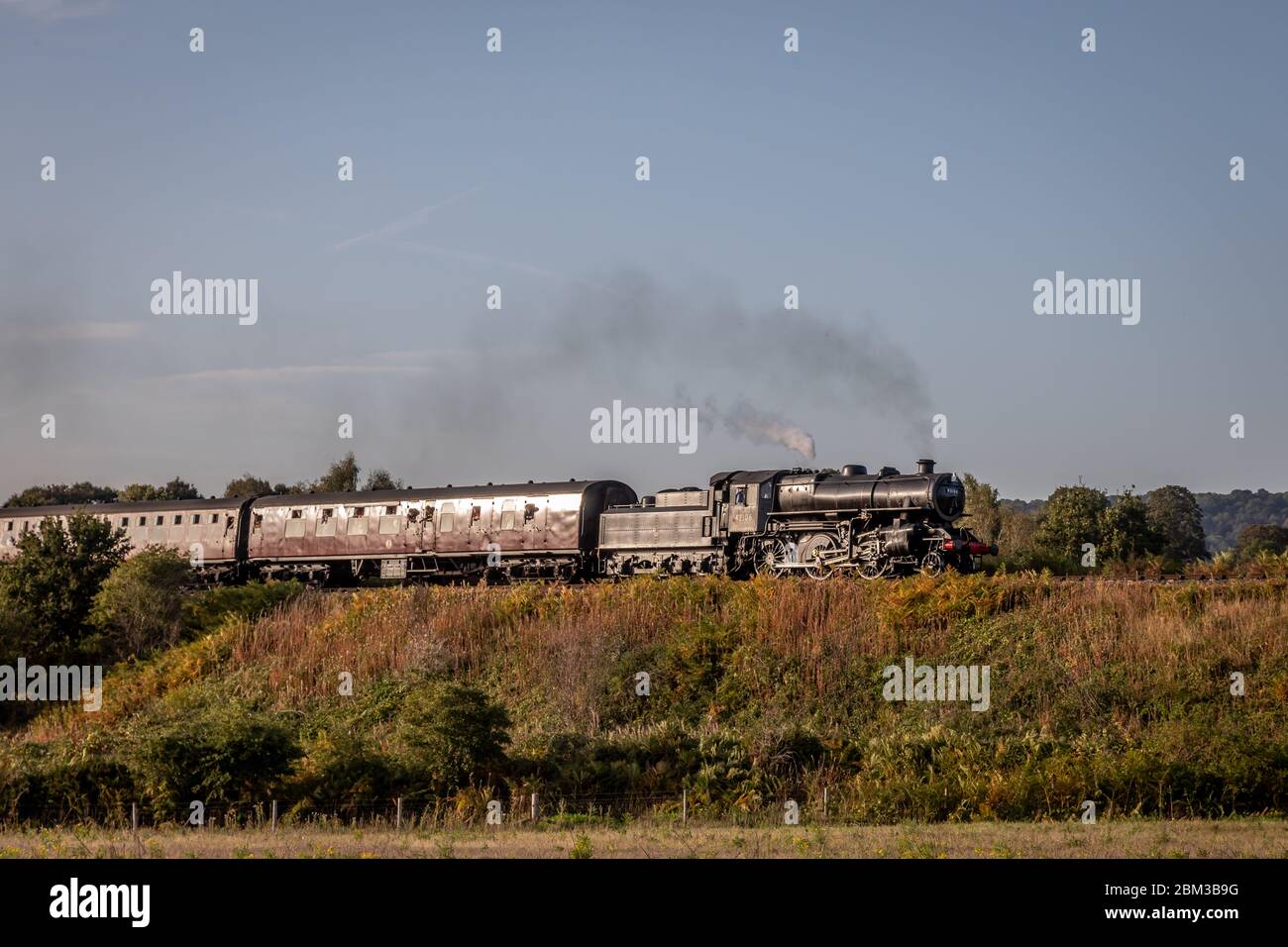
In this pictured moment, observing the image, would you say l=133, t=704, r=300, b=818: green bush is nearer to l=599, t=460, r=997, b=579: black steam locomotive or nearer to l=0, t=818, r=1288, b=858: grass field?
l=0, t=818, r=1288, b=858: grass field

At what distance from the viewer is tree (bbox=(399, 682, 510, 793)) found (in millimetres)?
26938

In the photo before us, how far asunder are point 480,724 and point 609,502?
19459mm

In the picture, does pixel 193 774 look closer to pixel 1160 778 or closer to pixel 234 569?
pixel 1160 778

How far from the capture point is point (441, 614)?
1528 inches

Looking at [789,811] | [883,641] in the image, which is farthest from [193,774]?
[883,641]

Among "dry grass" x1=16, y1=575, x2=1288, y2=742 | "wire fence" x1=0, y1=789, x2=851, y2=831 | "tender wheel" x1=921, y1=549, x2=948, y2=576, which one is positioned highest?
"tender wheel" x1=921, y1=549, x2=948, y2=576

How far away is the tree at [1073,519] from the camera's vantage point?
215ft

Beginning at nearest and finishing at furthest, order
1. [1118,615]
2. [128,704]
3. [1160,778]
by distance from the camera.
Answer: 1. [1160,778]
2. [1118,615]
3. [128,704]

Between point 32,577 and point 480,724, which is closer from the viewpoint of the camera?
point 480,724

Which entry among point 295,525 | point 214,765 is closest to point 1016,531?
point 295,525

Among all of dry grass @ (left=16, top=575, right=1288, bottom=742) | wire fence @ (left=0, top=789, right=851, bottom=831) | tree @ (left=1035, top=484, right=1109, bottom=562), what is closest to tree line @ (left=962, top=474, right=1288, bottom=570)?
tree @ (left=1035, top=484, right=1109, bottom=562)

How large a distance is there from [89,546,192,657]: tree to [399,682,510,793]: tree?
19209 mm

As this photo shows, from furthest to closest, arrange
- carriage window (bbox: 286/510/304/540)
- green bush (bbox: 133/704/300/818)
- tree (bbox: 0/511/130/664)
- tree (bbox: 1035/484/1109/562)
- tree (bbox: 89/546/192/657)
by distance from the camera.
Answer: tree (bbox: 1035/484/1109/562) → carriage window (bbox: 286/510/304/540) → tree (bbox: 0/511/130/664) → tree (bbox: 89/546/192/657) → green bush (bbox: 133/704/300/818)

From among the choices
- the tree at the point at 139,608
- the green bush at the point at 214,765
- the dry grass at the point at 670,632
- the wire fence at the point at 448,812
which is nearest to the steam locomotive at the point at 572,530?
the dry grass at the point at 670,632
